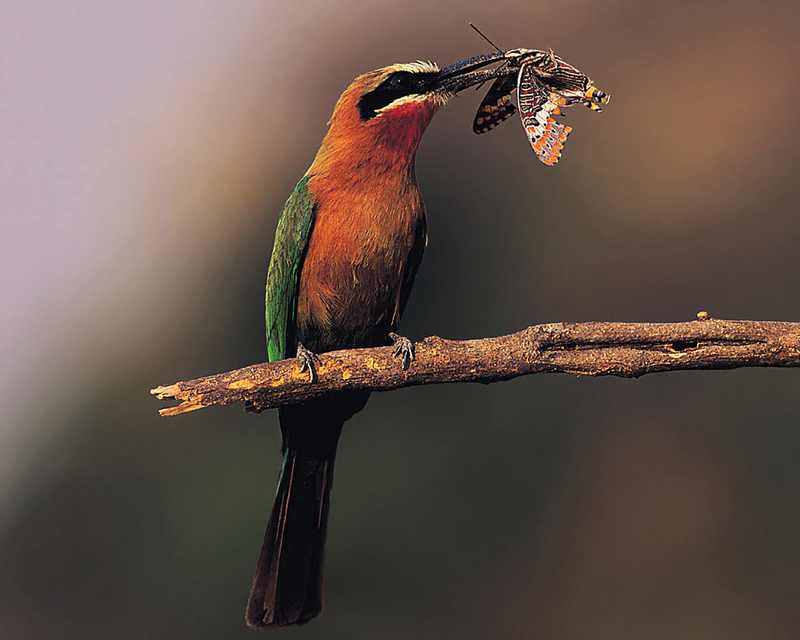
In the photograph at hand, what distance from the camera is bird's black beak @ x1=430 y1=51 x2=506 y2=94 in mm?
2949

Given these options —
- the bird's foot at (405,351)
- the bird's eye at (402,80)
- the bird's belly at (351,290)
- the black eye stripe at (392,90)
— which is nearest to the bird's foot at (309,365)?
the bird's foot at (405,351)

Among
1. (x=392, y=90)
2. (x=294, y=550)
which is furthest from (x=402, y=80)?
(x=294, y=550)

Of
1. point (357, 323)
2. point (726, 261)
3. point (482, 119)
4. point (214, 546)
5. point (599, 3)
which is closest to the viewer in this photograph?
point (482, 119)

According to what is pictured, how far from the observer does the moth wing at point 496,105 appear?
9.44ft

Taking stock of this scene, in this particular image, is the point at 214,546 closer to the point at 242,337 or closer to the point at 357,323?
the point at 242,337

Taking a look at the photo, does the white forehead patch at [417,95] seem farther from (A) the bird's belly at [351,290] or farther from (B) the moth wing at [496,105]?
(A) the bird's belly at [351,290]

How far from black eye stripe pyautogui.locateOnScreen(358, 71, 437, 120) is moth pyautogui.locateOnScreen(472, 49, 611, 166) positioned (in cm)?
25

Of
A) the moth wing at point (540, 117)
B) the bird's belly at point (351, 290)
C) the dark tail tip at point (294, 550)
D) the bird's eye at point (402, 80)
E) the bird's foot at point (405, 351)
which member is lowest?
the dark tail tip at point (294, 550)

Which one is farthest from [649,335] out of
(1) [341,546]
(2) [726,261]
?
(2) [726,261]

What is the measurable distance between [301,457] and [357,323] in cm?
65

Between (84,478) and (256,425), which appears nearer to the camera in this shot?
(256,425)

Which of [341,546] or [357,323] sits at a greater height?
[357,323]

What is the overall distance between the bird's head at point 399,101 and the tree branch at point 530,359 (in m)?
0.77

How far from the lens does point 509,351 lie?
2.55 metres
